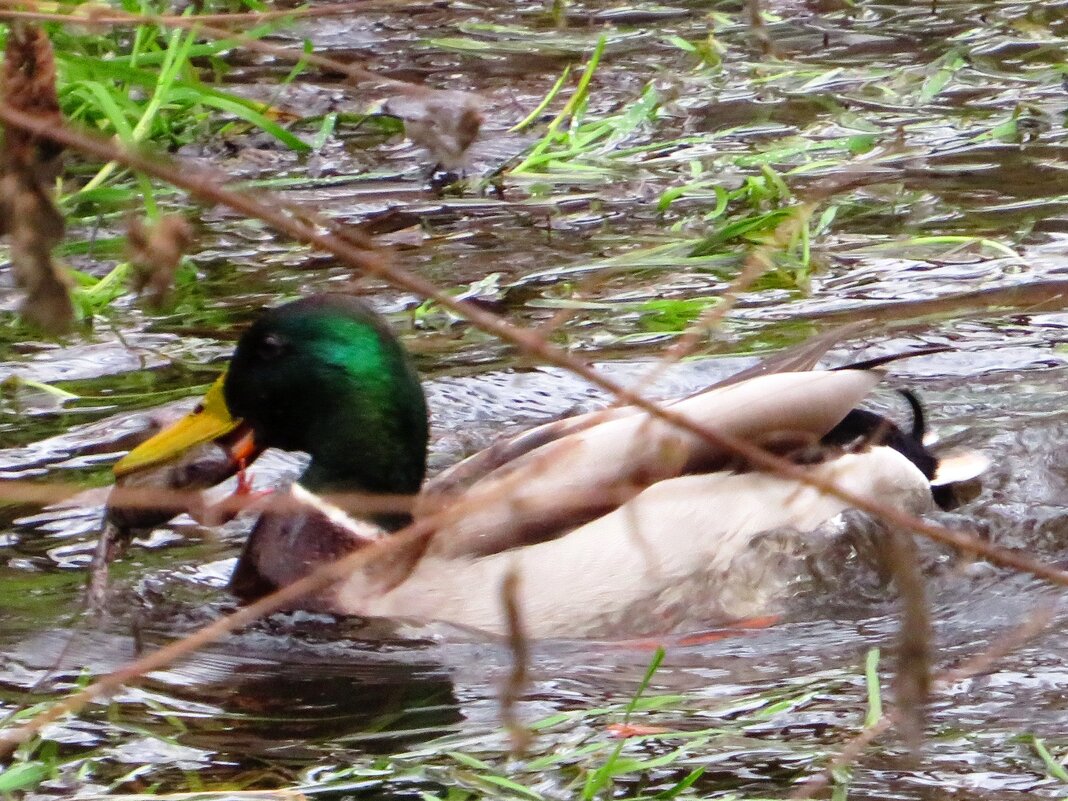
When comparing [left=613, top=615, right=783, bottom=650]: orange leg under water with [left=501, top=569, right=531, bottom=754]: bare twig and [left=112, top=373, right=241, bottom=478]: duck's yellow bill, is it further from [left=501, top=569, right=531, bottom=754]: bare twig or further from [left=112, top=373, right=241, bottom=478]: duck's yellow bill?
[left=501, top=569, right=531, bottom=754]: bare twig

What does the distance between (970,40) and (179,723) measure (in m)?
6.33

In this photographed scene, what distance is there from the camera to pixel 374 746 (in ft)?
11.6

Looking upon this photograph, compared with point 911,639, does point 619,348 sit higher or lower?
lower

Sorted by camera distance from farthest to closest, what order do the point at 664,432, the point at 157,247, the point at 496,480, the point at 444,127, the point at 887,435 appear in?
the point at 887,435, the point at 496,480, the point at 664,432, the point at 444,127, the point at 157,247

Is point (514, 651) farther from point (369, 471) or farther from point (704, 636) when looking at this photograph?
point (369, 471)

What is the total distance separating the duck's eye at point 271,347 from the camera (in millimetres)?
4402

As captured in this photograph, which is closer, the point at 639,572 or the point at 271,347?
the point at 639,572

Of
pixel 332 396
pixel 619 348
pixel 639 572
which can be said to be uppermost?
pixel 332 396

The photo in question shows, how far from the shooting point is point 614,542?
4.23 metres

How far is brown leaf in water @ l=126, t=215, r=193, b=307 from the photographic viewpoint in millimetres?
1549

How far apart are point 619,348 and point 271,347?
145 centimetres

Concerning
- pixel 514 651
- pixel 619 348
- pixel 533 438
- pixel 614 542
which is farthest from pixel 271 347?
pixel 514 651

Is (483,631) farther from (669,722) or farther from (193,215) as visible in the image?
(193,215)

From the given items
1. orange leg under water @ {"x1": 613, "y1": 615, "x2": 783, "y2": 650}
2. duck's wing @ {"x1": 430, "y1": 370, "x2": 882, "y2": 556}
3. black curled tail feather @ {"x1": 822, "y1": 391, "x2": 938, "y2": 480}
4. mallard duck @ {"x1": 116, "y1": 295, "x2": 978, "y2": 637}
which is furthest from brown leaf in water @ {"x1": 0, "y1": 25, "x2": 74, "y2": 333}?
black curled tail feather @ {"x1": 822, "y1": 391, "x2": 938, "y2": 480}
